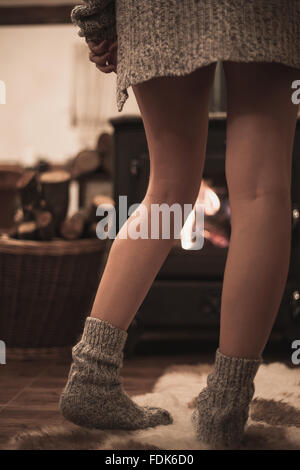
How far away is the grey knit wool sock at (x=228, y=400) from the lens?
2.79ft

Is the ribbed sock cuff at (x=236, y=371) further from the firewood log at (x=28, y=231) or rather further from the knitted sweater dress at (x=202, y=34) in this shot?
the firewood log at (x=28, y=231)

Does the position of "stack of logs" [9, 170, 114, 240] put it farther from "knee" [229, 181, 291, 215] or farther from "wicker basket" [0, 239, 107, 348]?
"knee" [229, 181, 291, 215]

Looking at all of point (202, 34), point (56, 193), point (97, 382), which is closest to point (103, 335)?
point (97, 382)

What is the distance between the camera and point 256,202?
2.80 feet

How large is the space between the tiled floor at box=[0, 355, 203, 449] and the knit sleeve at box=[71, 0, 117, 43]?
69 centimetres

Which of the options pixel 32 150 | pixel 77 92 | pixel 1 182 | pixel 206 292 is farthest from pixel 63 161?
pixel 206 292

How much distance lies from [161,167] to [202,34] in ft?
0.74

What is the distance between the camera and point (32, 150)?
463cm

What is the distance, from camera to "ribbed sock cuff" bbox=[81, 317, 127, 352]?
0.92 metres

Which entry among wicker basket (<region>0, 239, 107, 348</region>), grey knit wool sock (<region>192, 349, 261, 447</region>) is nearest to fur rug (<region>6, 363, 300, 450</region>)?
grey knit wool sock (<region>192, 349, 261, 447</region>)

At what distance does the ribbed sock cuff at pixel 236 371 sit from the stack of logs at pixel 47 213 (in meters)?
1.06

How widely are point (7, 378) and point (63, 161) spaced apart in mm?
3499

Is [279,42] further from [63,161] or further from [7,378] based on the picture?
[63,161]
